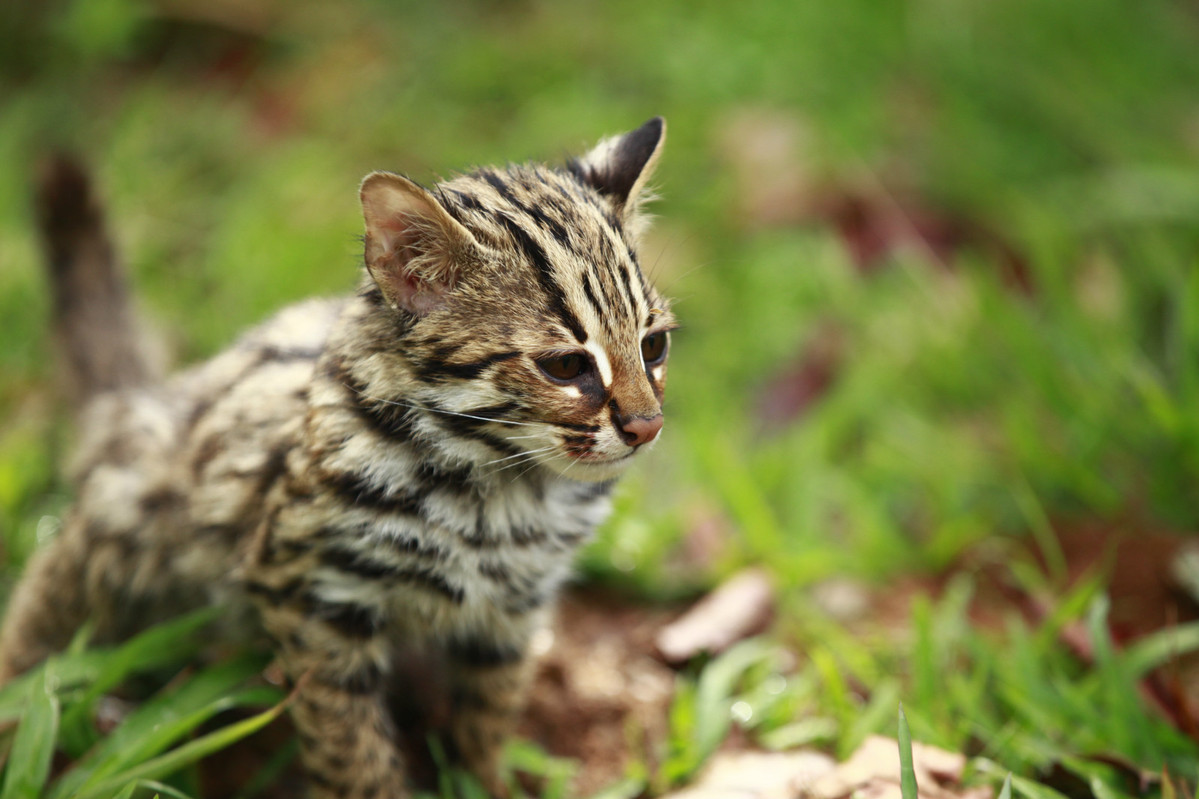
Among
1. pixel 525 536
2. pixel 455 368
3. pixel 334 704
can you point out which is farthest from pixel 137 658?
pixel 455 368

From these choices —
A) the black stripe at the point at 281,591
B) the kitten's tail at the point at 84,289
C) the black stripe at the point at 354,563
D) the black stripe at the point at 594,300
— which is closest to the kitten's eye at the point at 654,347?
the black stripe at the point at 594,300

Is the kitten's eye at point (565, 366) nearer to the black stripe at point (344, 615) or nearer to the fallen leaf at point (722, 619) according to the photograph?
the black stripe at point (344, 615)

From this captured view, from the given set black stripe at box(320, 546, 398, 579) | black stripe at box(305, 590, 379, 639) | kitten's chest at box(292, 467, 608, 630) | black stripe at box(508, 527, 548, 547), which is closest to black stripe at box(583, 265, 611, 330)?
kitten's chest at box(292, 467, 608, 630)

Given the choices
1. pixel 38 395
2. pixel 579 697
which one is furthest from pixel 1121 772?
pixel 38 395

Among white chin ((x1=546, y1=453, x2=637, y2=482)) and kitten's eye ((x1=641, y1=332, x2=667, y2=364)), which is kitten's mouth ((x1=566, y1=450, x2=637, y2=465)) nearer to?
white chin ((x1=546, y1=453, x2=637, y2=482))

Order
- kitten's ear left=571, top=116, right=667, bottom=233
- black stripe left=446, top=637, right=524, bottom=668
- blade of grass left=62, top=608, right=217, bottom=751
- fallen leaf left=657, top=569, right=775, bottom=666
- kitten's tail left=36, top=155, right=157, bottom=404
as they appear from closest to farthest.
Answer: blade of grass left=62, top=608, right=217, bottom=751 → kitten's ear left=571, top=116, right=667, bottom=233 → black stripe left=446, top=637, right=524, bottom=668 → fallen leaf left=657, top=569, right=775, bottom=666 → kitten's tail left=36, top=155, right=157, bottom=404

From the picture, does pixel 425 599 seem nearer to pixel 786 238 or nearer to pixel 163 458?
pixel 163 458
